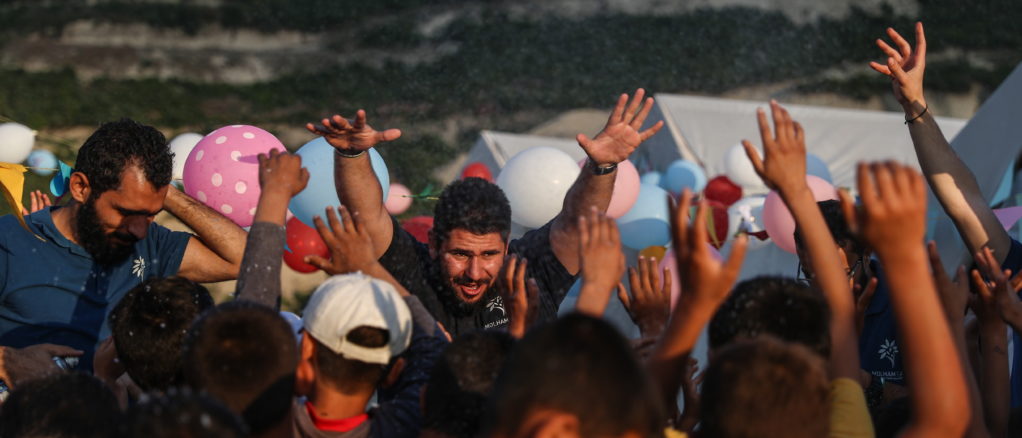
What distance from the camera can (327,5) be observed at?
2861 centimetres

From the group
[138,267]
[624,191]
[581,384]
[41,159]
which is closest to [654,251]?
[624,191]

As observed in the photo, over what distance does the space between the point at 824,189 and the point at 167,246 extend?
139 inches

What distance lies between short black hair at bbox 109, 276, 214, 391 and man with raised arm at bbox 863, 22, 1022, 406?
2.43m

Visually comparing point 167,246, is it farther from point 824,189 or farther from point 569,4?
point 569,4

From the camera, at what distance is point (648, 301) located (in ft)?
9.52

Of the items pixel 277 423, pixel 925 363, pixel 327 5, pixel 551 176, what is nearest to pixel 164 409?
pixel 277 423

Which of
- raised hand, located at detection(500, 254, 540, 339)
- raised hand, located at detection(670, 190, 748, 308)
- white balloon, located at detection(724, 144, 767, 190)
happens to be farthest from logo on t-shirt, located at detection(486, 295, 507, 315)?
white balloon, located at detection(724, 144, 767, 190)

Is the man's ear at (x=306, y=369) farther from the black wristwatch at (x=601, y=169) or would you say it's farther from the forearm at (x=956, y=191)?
the forearm at (x=956, y=191)

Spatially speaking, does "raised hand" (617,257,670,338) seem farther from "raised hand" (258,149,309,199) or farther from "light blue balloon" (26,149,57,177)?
"light blue balloon" (26,149,57,177)

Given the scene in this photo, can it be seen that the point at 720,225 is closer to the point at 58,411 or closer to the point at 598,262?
the point at 598,262

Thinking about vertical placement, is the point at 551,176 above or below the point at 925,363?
below

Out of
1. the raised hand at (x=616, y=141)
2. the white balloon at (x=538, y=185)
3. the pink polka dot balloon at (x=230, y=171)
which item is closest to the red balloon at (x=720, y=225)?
the white balloon at (x=538, y=185)

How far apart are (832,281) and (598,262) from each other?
565 mm

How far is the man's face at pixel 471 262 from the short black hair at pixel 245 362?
5.24 ft
